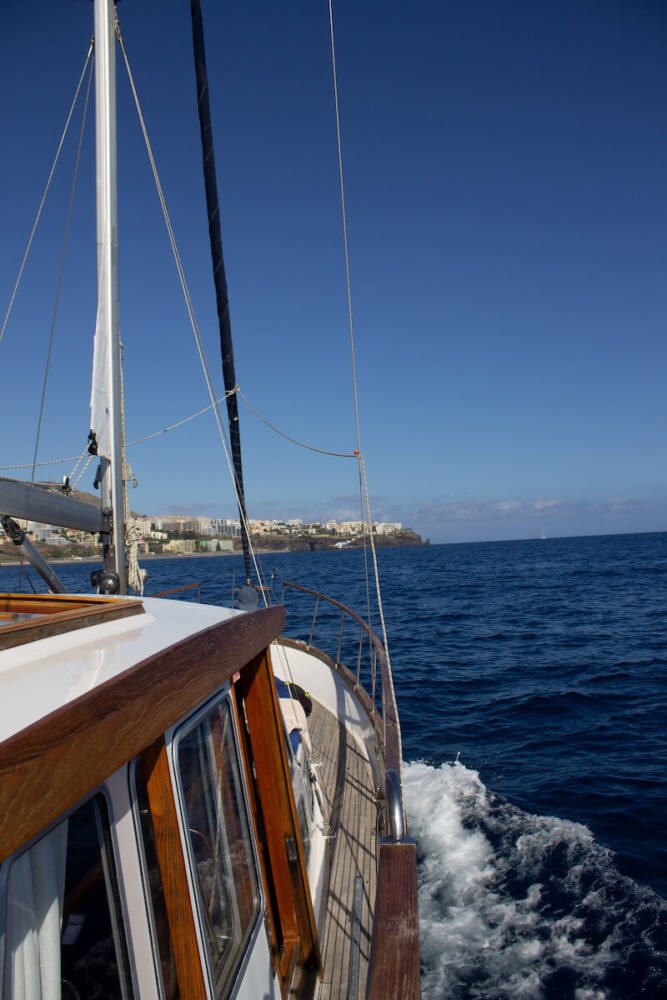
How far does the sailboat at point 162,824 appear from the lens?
1.25m

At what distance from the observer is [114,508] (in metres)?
5.14

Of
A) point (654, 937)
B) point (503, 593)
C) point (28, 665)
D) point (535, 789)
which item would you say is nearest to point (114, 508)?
point (28, 665)

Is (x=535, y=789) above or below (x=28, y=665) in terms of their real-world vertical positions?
below

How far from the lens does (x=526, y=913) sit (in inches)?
204

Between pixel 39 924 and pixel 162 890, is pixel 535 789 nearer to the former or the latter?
pixel 162 890

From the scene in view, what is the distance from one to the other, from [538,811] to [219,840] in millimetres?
5775

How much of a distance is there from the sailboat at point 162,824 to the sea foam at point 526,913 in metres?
1.44

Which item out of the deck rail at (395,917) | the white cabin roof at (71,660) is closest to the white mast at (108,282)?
the white cabin roof at (71,660)

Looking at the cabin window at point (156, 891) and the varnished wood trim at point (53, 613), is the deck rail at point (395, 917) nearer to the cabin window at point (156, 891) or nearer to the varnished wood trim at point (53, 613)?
the cabin window at point (156, 891)

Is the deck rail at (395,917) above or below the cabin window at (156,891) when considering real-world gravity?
below

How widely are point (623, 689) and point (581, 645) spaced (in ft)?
14.0

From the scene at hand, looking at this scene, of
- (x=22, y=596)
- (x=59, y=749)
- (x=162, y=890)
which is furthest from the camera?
(x=22, y=596)

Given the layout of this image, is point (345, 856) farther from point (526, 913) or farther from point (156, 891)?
point (156, 891)

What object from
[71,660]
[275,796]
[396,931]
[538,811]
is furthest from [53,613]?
[538,811]
